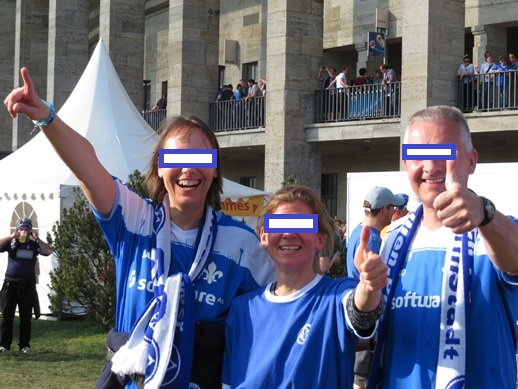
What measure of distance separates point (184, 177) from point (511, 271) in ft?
4.43

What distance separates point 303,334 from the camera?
139 inches

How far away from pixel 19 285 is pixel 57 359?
1.36 m

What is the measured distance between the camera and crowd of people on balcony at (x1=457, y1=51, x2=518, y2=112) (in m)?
21.2

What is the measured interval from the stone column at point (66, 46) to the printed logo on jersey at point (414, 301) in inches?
1192

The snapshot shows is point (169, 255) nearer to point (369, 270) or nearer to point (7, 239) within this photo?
point (369, 270)

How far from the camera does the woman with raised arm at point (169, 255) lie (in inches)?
146

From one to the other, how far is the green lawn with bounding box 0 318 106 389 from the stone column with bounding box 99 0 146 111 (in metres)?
13.6

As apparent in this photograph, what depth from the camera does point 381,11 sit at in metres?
26.9

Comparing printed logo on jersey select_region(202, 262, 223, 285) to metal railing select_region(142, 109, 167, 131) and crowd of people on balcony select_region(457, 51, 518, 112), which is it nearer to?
crowd of people on balcony select_region(457, 51, 518, 112)

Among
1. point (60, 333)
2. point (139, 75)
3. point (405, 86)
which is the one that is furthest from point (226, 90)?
point (60, 333)

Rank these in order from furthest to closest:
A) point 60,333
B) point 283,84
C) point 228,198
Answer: point 283,84 → point 228,198 → point 60,333

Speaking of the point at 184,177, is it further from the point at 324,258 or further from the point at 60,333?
the point at 60,333

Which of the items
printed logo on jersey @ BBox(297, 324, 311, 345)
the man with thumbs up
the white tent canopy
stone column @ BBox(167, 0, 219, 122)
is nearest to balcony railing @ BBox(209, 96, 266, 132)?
stone column @ BBox(167, 0, 219, 122)

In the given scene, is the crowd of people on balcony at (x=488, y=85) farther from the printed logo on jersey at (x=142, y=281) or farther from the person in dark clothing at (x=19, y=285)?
the printed logo on jersey at (x=142, y=281)
